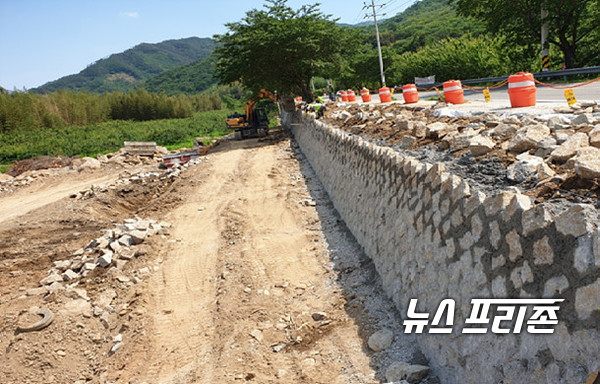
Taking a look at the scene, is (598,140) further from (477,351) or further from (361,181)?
(361,181)

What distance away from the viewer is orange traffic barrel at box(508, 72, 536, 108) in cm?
952

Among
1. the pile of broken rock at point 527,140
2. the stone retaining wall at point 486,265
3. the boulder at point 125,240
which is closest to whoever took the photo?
the stone retaining wall at point 486,265

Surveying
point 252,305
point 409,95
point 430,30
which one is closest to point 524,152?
point 252,305

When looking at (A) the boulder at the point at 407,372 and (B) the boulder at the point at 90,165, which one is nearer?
(A) the boulder at the point at 407,372

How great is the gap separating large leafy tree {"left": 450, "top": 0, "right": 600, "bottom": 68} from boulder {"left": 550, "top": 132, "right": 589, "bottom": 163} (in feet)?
67.9

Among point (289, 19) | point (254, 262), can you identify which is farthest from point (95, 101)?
point (254, 262)

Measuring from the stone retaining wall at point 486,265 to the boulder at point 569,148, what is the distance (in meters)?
0.90

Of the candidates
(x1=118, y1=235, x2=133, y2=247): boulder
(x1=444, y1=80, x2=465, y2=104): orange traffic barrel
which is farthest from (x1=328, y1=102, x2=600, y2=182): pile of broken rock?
(x1=118, y1=235, x2=133, y2=247): boulder

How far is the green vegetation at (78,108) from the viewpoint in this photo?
43.7 meters

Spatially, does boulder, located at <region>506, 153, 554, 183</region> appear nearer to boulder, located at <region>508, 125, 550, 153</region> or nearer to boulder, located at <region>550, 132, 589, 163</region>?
boulder, located at <region>550, 132, 589, 163</region>

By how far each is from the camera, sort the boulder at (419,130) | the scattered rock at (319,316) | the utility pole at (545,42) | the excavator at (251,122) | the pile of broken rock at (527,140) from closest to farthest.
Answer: the pile of broken rock at (527,140) → the scattered rock at (319,316) → the boulder at (419,130) → the utility pole at (545,42) → the excavator at (251,122)

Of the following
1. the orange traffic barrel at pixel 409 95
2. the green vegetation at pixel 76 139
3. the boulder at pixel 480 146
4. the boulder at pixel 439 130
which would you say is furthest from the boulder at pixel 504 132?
the green vegetation at pixel 76 139

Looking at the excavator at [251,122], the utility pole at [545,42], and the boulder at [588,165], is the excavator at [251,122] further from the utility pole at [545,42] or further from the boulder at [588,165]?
the boulder at [588,165]

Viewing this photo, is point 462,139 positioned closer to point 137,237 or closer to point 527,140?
point 527,140
